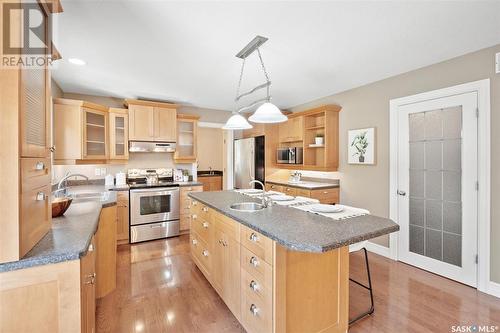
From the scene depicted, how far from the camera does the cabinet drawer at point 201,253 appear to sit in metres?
2.49

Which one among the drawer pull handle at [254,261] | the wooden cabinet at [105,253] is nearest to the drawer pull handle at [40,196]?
the wooden cabinet at [105,253]

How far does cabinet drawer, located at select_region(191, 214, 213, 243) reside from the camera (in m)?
2.47

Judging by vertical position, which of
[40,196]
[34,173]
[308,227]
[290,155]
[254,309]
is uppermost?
[290,155]

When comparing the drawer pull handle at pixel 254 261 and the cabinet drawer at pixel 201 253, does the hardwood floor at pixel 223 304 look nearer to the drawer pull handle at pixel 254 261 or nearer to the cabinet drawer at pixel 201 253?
the cabinet drawer at pixel 201 253

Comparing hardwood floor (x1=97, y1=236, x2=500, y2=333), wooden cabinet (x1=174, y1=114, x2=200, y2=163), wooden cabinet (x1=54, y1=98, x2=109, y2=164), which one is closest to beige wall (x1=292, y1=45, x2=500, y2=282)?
hardwood floor (x1=97, y1=236, x2=500, y2=333)

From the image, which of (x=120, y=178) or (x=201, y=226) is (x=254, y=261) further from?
(x=120, y=178)

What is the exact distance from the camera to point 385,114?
3402 millimetres

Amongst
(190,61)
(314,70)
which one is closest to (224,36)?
(190,61)

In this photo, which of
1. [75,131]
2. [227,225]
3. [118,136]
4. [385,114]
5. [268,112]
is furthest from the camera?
[118,136]

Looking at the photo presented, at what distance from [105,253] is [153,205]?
1.77 meters

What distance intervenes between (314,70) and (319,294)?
2.59 m

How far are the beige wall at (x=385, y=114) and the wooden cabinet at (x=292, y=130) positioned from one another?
1.35 feet

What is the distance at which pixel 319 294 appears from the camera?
163 centimetres

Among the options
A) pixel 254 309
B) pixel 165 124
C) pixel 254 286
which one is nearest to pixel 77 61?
pixel 165 124
